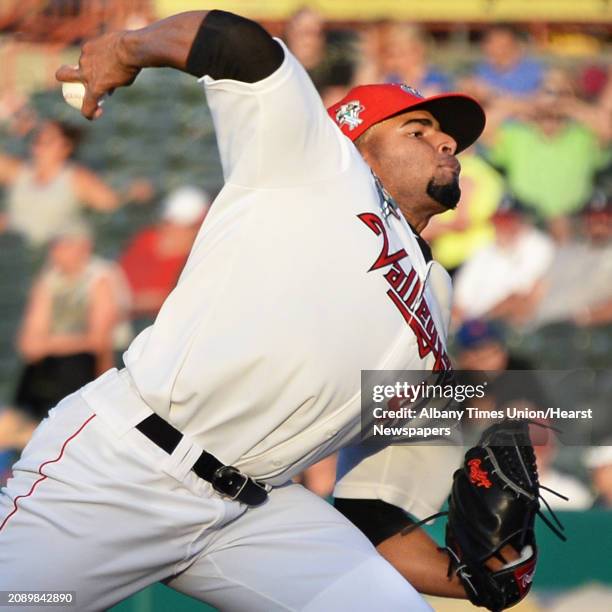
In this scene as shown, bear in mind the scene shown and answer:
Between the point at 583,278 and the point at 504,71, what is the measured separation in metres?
1.20

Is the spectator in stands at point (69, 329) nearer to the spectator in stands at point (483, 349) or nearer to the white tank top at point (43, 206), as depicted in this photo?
the white tank top at point (43, 206)

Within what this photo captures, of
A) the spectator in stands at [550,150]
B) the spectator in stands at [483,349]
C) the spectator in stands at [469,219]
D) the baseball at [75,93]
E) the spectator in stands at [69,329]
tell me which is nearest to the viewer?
the baseball at [75,93]

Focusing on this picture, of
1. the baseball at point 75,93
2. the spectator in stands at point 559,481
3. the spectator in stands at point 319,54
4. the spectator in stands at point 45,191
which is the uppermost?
the baseball at point 75,93

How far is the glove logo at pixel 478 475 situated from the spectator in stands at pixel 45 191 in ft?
11.0

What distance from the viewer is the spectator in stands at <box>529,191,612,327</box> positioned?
19.2 feet

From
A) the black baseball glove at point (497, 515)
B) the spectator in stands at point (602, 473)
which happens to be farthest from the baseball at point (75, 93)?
the spectator in stands at point (602, 473)

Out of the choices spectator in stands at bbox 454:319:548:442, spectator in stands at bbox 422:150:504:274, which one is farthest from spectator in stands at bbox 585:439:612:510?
spectator in stands at bbox 422:150:504:274

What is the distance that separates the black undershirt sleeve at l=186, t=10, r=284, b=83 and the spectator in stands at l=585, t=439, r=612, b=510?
3266mm

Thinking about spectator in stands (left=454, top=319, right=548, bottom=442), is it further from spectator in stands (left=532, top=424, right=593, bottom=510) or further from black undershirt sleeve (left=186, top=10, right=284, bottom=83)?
black undershirt sleeve (left=186, top=10, right=284, bottom=83)

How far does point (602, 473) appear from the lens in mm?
5297

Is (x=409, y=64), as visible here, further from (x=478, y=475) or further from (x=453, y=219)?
(x=478, y=475)

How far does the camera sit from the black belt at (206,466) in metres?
2.72

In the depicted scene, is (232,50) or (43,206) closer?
(232,50)

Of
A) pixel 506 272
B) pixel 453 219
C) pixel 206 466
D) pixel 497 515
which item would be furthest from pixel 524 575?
pixel 453 219
